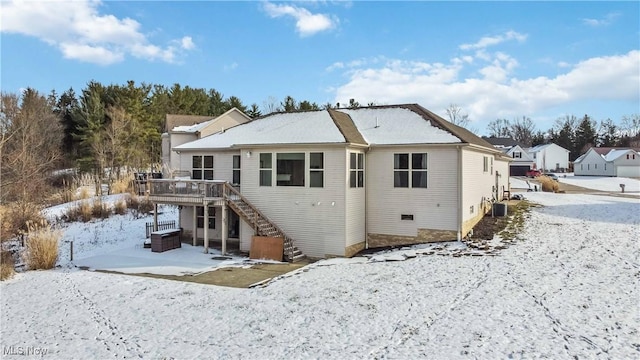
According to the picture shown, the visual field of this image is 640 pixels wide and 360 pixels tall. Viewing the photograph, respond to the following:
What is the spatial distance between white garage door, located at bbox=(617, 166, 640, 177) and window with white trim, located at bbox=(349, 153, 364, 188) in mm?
58282

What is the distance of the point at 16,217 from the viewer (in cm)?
1984

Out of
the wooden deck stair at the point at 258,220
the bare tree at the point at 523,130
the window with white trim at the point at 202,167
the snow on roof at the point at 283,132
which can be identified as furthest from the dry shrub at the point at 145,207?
the bare tree at the point at 523,130

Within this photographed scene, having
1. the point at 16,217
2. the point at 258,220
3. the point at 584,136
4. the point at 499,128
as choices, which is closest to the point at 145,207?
the point at 16,217

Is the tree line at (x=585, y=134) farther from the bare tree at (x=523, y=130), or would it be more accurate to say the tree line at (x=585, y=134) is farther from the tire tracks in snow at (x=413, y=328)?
the tire tracks in snow at (x=413, y=328)

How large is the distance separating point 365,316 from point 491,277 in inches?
172

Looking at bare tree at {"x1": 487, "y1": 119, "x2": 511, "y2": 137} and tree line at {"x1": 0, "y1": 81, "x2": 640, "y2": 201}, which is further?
bare tree at {"x1": 487, "y1": 119, "x2": 511, "y2": 137}

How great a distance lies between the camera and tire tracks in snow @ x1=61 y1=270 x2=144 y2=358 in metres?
8.00

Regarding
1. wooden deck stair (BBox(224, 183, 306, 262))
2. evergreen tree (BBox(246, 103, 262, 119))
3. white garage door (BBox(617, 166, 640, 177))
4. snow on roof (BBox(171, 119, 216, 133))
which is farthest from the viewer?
white garage door (BBox(617, 166, 640, 177))

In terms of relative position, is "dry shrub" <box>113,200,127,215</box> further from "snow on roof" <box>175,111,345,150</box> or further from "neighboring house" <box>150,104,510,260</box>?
"snow on roof" <box>175,111,345,150</box>

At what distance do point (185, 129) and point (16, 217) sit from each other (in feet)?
42.3

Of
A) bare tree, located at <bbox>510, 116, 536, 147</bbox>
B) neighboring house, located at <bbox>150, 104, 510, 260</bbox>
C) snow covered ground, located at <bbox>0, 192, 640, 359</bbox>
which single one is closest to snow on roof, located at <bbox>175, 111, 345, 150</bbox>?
neighboring house, located at <bbox>150, 104, 510, 260</bbox>

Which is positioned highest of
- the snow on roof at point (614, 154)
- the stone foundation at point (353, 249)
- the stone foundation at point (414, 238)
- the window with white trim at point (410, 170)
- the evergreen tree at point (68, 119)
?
the evergreen tree at point (68, 119)

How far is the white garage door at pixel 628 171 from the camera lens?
58.6m

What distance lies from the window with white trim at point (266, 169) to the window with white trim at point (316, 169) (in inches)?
69.7
